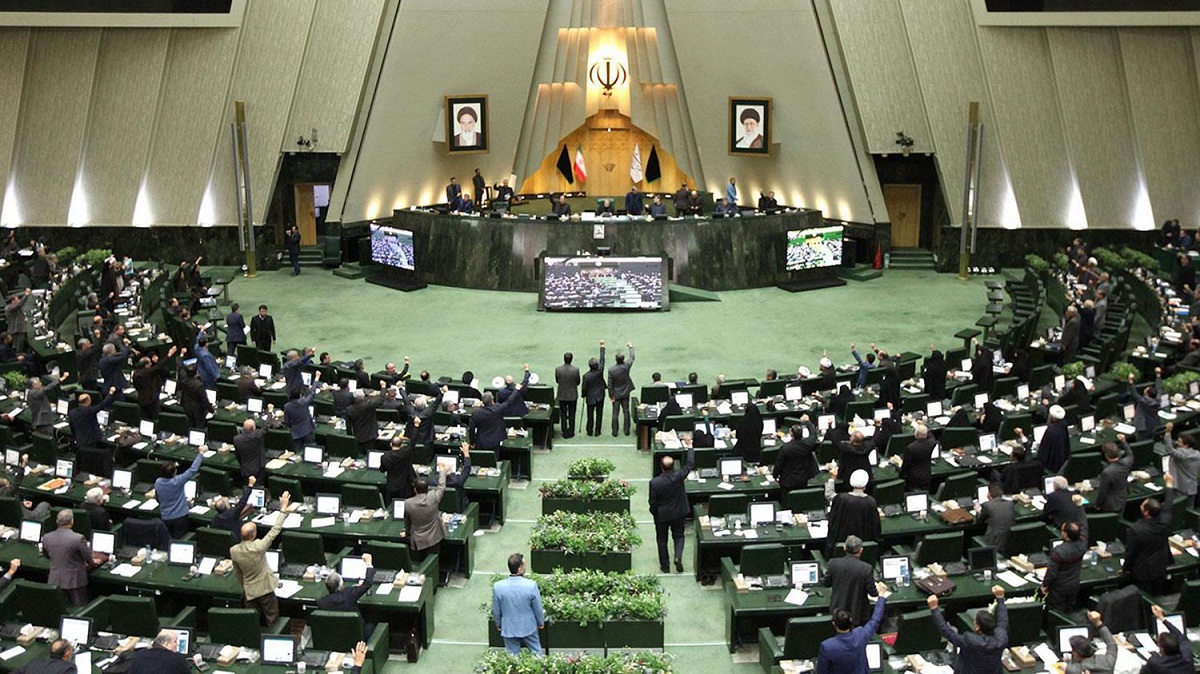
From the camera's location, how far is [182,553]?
12.4 metres

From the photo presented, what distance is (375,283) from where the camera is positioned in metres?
30.8

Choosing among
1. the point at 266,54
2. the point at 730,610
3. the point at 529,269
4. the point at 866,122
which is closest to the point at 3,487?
the point at 730,610

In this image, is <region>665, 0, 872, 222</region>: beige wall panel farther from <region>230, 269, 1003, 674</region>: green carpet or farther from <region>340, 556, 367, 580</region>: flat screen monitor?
<region>340, 556, 367, 580</region>: flat screen monitor

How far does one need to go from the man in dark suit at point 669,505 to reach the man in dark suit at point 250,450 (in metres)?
5.29

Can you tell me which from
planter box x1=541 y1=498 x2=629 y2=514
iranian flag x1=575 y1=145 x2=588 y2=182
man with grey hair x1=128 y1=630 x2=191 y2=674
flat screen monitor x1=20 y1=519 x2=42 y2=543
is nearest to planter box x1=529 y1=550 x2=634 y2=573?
planter box x1=541 y1=498 x2=629 y2=514

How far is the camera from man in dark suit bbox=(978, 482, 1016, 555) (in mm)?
12445

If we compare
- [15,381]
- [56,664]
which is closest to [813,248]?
[15,381]

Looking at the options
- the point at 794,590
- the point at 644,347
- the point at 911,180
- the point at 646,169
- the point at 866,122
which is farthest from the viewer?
the point at 646,169

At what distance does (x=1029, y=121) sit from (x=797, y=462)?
2090 centimetres

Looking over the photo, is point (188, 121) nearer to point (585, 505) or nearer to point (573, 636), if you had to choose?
point (585, 505)

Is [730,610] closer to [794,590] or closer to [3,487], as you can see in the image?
[794,590]

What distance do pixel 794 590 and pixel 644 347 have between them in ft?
41.0

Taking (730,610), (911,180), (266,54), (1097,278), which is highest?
(266,54)

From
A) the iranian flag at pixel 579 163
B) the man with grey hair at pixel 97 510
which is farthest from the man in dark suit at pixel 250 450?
the iranian flag at pixel 579 163
